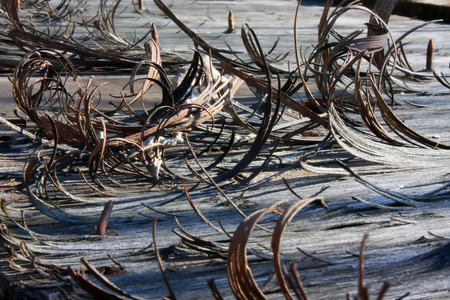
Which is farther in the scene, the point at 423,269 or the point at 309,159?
the point at 309,159

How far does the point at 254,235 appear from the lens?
119 cm

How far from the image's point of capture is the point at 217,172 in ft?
5.16

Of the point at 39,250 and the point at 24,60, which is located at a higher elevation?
the point at 24,60

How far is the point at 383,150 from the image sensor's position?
1.63 metres

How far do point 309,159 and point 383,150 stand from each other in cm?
19

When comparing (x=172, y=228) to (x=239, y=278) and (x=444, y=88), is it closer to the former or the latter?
(x=239, y=278)

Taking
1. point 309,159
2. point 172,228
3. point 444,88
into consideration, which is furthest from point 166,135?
point 444,88

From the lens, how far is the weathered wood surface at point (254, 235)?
101 cm

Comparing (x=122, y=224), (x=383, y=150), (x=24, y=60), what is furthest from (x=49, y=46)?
(x=383, y=150)

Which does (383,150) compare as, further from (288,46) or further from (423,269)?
(288,46)

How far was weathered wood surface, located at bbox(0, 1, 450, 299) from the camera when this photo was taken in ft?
3.30

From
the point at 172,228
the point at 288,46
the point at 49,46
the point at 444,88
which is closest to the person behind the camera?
the point at 172,228

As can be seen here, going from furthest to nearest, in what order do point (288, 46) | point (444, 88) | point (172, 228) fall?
point (288, 46)
point (444, 88)
point (172, 228)

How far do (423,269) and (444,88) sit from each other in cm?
176
